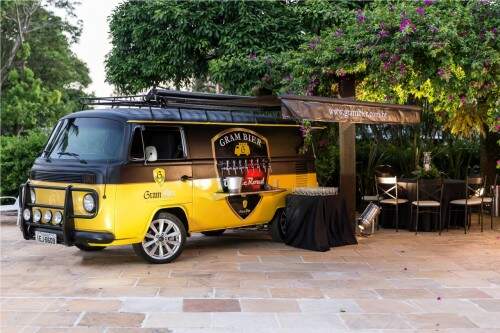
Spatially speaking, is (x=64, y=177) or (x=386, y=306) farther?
(x=64, y=177)

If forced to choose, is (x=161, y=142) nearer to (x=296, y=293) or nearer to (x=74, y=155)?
(x=74, y=155)

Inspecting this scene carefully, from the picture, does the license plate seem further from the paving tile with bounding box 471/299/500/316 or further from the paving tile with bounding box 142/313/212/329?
the paving tile with bounding box 471/299/500/316

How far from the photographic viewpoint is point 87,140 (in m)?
7.55

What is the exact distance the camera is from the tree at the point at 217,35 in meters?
11.8

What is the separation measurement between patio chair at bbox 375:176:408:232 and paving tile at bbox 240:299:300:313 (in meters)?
5.09

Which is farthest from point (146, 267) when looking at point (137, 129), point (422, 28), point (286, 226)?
point (422, 28)

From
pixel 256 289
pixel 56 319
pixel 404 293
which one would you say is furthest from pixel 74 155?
pixel 404 293

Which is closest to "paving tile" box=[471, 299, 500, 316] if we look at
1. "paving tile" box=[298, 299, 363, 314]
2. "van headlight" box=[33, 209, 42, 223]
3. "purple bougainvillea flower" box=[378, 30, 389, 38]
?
"paving tile" box=[298, 299, 363, 314]

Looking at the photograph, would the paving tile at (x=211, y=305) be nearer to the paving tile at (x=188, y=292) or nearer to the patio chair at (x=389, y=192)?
the paving tile at (x=188, y=292)

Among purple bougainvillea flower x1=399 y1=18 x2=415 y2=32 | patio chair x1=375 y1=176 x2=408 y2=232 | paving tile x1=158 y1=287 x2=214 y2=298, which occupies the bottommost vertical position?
paving tile x1=158 y1=287 x2=214 y2=298

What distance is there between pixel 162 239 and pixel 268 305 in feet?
7.86

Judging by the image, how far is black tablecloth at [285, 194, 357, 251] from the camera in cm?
862

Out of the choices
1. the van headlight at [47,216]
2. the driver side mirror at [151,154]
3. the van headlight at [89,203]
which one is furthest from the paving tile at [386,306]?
the van headlight at [47,216]

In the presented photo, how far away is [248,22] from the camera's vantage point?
12.1m
